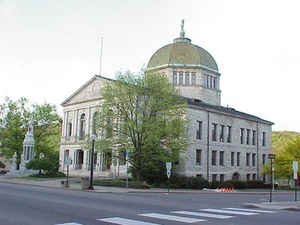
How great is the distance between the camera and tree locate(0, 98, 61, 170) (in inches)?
2499

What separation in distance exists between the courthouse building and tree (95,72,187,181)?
9.06 metres

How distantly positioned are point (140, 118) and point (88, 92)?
21376 millimetres

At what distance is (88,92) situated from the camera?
56.0m

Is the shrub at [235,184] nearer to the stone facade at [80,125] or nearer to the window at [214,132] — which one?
the window at [214,132]

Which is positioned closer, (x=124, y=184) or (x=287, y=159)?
(x=124, y=184)

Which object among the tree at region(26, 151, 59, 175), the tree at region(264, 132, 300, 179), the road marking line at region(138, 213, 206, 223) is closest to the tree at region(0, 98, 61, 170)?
the tree at region(26, 151, 59, 175)

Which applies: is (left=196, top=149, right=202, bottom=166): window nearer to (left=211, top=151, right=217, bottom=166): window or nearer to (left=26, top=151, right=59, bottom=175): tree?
(left=211, top=151, right=217, bottom=166): window

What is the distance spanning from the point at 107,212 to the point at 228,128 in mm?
41630

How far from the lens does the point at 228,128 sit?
53250 millimetres

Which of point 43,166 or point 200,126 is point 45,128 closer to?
point 43,166

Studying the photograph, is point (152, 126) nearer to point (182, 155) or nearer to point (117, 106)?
point (117, 106)

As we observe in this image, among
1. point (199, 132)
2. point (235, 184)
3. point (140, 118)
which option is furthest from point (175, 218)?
point (199, 132)

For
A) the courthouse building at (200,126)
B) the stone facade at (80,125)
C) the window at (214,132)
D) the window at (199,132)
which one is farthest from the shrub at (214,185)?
the stone facade at (80,125)

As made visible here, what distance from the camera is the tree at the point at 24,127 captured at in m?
63.5
